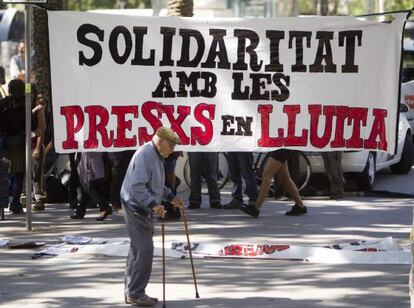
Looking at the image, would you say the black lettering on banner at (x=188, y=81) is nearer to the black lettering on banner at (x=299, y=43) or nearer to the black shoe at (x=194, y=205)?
the black lettering on banner at (x=299, y=43)

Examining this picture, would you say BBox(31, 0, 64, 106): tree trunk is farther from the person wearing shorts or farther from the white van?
A: the white van

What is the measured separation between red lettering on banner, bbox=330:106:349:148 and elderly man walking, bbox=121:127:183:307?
4.29m

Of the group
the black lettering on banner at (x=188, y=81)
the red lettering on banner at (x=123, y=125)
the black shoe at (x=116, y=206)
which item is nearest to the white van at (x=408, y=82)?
the black shoe at (x=116, y=206)

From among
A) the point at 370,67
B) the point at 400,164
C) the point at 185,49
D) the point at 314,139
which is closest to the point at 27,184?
the point at 185,49

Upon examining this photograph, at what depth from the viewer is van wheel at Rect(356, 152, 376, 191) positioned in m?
17.3

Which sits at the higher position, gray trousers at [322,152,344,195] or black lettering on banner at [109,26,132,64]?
black lettering on banner at [109,26,132,64]

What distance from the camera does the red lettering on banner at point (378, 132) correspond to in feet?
43.2

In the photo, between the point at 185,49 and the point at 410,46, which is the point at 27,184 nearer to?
the point at 185,49

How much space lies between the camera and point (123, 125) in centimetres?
1305

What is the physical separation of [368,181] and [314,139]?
14.3 ft

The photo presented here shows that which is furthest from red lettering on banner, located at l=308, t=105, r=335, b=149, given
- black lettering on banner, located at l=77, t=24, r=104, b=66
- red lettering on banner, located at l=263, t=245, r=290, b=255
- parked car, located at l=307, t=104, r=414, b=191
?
parked car, located at l=307, t=104, r=414, b=191

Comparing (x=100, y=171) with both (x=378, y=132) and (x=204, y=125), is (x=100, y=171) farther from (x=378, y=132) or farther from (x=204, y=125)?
(x=378, y=132)

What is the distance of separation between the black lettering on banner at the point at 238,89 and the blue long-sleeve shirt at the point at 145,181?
391 centimetres

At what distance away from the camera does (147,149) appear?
928cm
